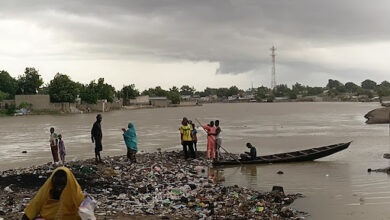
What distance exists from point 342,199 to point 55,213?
321 inches

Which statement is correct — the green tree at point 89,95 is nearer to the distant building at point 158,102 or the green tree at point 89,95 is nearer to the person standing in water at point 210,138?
the distant building at point 158,102

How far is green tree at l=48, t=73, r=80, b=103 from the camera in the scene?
243 feet

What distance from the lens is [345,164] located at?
16.2 m

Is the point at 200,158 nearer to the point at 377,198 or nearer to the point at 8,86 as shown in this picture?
the point at 377,198

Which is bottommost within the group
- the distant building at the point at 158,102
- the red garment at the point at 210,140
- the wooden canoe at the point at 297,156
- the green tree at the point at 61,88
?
the wooden canoe at the point at 297,156

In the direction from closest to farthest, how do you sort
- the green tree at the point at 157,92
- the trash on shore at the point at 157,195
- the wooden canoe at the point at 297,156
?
the trash on shore at the point at 157,195 < the wooden canoe at the point at 297,156 < the green tree at the point at 157,92

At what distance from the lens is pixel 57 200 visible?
4.09 metres

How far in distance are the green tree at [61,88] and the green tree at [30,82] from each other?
11.8 feet

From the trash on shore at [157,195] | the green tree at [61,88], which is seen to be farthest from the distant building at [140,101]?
the trash on shore at [157,195]

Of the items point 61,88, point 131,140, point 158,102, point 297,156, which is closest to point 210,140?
point 131,140

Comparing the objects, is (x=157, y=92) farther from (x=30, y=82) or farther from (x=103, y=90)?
(x=30, y=82)

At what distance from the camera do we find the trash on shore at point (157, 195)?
8.22m

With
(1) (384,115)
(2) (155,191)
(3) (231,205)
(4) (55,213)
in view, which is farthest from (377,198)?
(1) (384,115)

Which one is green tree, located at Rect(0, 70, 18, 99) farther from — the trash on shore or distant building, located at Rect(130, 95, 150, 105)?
the trash on shore
